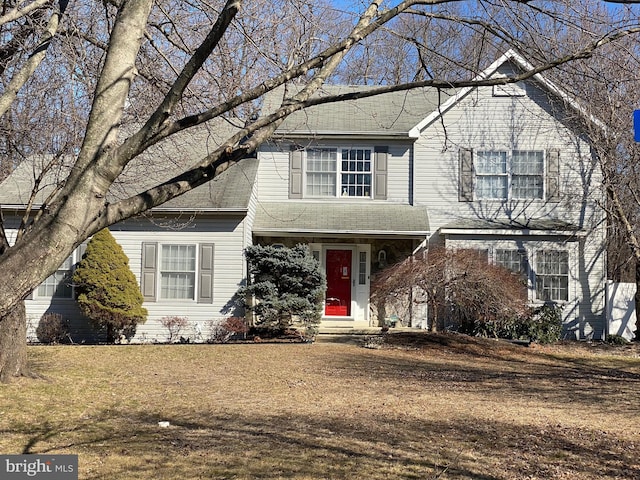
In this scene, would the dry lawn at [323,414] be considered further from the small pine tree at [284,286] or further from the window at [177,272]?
the window at [177,272]

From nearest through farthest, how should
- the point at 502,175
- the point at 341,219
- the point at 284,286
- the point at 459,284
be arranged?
the point at 459,284 → the point at 284,286 → the point at 341,219 → the point at 502,175

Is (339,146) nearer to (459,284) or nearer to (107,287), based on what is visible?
(459,284)

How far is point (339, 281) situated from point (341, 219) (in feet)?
6.54

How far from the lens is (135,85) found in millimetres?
10094

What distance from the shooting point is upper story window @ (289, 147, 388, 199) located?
18.3m

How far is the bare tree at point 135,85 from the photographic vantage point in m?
3.34

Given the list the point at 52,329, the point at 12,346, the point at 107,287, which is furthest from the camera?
the point at 52,329

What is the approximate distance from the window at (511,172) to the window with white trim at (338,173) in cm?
303

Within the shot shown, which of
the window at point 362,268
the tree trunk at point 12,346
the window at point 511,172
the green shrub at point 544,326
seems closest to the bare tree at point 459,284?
the green shrub at point 544,326

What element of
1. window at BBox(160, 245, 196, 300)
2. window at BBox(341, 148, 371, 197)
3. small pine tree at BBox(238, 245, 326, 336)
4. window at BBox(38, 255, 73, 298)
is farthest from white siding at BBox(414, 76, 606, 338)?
window at BBox(38, 255, 73, 298)

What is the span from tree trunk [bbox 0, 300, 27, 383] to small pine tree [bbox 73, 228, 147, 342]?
19.4 feet

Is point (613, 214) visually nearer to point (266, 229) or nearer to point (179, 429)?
point (266, 229)

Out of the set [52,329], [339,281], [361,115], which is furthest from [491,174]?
[52,329]

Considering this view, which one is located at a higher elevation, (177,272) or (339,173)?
(339,173)
